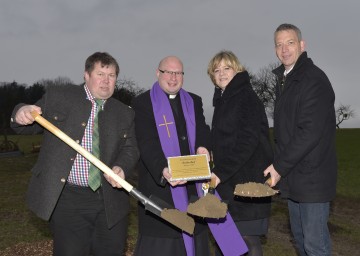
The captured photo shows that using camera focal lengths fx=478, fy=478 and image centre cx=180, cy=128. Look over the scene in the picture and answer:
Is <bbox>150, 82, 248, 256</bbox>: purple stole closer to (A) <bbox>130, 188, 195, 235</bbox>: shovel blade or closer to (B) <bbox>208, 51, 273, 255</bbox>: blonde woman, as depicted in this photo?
(B) <bbox>208, 51, 273, 255</bbox>: blonde woman

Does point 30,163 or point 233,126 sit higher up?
point 233,126

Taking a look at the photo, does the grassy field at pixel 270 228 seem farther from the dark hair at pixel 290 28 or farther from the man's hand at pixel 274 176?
the dark hair at pixel 290 28

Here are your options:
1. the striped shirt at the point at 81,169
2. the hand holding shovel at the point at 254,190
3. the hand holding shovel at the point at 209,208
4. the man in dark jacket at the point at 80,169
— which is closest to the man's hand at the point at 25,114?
the man in dark jacket at the point at 80,169

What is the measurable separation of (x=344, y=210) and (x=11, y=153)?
2446 centimetres

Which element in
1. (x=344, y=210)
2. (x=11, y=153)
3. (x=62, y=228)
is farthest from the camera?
(x=11, y=153)

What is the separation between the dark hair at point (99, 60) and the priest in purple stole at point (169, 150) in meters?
0.63

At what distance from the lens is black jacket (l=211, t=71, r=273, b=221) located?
175 inches

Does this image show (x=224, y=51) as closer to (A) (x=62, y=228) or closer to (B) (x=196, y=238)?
(B) (x=196, y=238)

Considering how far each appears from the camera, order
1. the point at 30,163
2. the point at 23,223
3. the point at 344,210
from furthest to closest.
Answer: the point at 30,163, the point at 344,210, the point at 23,223

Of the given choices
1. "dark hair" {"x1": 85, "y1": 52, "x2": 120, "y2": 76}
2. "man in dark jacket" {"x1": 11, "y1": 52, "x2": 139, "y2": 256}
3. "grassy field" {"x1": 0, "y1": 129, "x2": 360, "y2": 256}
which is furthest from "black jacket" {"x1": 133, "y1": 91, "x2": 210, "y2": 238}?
"grassy field" {"x1": 0, "y1": 129, "x2": 360, "y2": 256}

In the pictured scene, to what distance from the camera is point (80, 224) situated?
416 cm

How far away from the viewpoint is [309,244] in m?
4.32

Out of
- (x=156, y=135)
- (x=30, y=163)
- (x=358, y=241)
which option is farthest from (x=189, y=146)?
(x=30, y=163)

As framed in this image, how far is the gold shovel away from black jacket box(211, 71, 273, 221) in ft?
1.88
